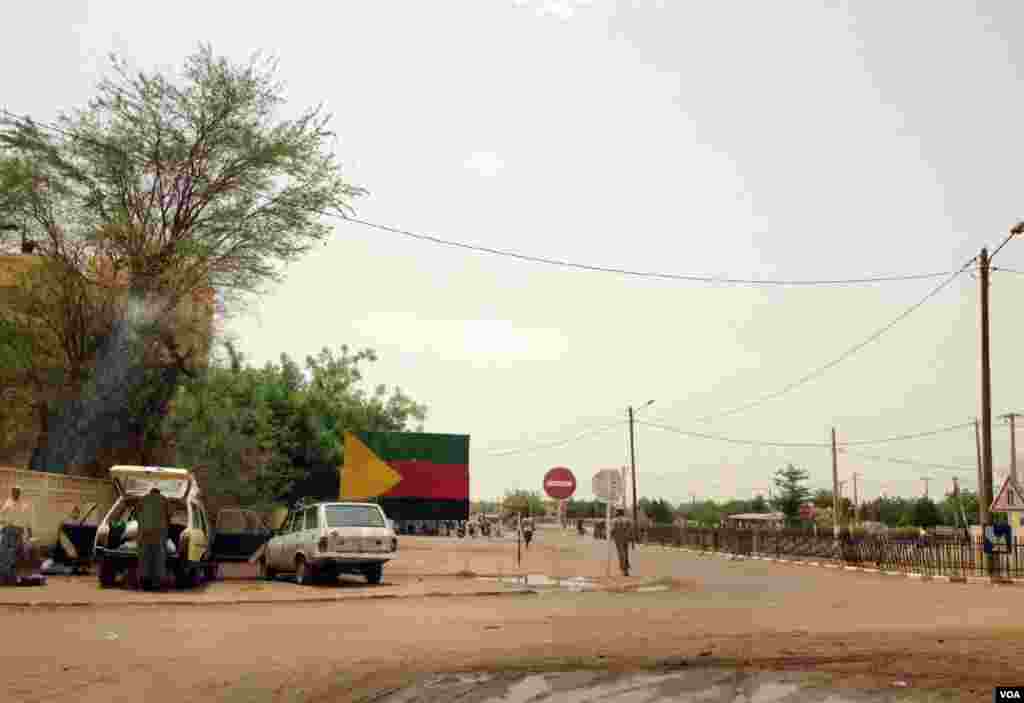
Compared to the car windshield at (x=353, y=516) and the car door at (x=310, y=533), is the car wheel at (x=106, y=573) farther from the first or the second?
the car windshield at (x=353, y=516)

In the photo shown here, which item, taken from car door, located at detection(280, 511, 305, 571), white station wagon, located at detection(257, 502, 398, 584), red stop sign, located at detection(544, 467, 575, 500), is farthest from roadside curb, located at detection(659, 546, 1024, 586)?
car door, located at detection(280, 511, 305, 571)

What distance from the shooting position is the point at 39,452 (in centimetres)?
2553

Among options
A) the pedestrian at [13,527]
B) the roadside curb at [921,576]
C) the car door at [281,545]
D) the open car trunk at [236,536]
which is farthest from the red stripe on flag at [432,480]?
the pedestrian at [13,527]

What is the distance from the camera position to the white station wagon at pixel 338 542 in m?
20.9

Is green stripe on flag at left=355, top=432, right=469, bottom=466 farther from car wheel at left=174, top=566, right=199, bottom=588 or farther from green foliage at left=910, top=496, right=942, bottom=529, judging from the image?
green foliage at left=910, top=496, right=942, bottom=529

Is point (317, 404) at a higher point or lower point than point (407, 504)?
higher

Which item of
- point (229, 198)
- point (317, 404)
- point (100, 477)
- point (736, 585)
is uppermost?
point (229, 198)

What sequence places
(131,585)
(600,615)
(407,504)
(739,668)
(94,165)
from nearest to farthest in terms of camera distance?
(739,668) → (600,615) → (131,585) → (94,165) → (407,504)

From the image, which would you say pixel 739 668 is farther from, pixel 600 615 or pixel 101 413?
pixel 101 413

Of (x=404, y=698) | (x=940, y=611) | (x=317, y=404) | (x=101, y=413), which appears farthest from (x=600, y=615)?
(x=317, y=404)

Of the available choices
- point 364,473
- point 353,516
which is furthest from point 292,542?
point 364,473

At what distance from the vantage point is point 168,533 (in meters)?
19.4

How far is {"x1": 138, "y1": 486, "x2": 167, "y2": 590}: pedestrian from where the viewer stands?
17844mm

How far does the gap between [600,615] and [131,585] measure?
9.39m
